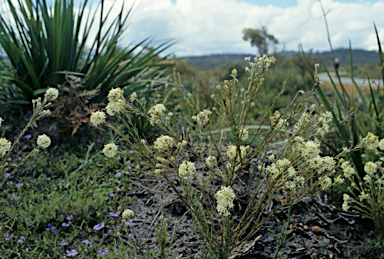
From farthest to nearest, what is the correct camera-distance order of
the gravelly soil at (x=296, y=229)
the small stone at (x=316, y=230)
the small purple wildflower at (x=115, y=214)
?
the small stone at (x=316, y=230), the small purple wildflower at (x=115, y=214), the gravelly soil at (x=296, y=229)

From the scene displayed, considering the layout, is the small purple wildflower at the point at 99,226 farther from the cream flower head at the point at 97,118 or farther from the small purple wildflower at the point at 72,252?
the cream flower head at the point at 97,118

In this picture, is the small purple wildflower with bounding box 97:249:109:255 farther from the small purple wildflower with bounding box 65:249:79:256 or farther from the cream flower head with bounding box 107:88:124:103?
the cream flower head with bounding box 107:88:124:103

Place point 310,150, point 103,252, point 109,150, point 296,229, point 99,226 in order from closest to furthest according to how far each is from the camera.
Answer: point 310,150 < point 109,150 < point 103,252 < point 99,226 < point 296,229

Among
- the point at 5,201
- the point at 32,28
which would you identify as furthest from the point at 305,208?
the point at 32,28

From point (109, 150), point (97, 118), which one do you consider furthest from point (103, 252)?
point (97, 118)

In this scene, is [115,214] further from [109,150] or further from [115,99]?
[115,99]

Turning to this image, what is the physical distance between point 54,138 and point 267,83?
7113 millimetres

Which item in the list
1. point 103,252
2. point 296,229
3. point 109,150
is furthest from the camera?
point 296,229

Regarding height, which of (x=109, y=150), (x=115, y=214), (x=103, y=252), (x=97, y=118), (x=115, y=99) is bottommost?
(x=103, y=252)

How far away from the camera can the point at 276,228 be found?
8.29ft

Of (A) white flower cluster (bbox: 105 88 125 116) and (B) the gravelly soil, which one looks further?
(B) the gravelly soil

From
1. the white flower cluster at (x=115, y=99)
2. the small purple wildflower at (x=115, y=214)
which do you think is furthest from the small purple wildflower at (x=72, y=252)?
the white flower cluster at (x=115, y=99)

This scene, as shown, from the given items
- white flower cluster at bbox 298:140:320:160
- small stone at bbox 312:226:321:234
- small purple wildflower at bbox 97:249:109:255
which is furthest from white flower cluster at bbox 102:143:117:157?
small stone at bbox 312:226:321:234

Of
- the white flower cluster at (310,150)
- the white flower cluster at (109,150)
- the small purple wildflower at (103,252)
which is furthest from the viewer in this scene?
the small purple wildflower at (103,252)
